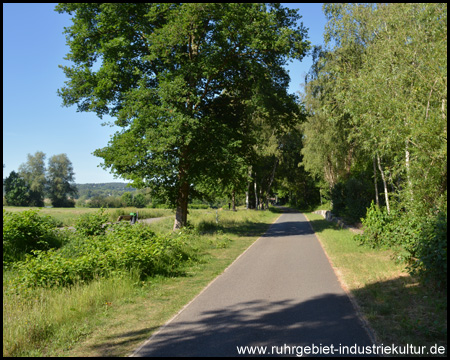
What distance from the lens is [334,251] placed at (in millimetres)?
12023

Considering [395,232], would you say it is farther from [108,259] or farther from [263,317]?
[108,259]

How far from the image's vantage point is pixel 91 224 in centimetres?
1263

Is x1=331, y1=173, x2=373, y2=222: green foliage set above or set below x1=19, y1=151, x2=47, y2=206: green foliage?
below

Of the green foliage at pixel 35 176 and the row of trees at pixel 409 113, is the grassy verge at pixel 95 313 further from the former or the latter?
the green foliage at pixel 35 176

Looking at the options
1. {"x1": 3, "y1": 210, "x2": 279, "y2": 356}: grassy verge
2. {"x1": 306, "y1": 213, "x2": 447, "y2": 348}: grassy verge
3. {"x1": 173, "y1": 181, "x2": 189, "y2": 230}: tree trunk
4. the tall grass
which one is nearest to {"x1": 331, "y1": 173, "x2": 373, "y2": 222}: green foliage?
{"x1": 173, "y1": 181, "x2": 189, "y2": 230}: tree trunk

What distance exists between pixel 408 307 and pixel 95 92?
1728cm

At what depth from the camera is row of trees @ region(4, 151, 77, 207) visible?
292 ft

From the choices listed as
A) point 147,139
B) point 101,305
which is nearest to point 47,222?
point 147,139

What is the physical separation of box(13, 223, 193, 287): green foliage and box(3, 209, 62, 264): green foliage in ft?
9.74

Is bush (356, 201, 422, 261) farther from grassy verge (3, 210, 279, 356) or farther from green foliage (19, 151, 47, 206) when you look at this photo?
green foliage (19, 151, 47, 206)

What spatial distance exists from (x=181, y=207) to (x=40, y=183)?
86830 mm

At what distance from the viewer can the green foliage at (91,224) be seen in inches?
487

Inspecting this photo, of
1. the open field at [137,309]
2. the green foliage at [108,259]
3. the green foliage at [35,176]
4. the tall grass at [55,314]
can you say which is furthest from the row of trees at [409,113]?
the green foliage at [35,176]

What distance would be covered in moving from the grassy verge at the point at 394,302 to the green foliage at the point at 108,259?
4967 millimetres
